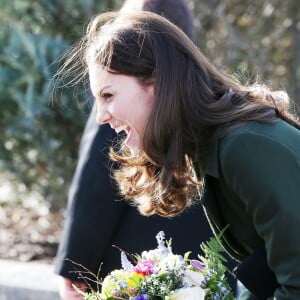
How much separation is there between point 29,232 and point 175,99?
5.17m

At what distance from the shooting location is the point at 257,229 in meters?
2.22

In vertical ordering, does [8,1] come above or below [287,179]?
below

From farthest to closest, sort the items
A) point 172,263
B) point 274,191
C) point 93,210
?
point 93,210, point 172,263, point 274,191

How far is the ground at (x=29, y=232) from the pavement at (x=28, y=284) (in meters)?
1.48

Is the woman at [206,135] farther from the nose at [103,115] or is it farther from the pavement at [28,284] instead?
the pavement at [28,284]

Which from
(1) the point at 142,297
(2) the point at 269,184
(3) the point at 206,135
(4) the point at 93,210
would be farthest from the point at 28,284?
(2) the point at 269,184

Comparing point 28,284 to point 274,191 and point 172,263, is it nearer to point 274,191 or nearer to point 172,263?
point 172,263

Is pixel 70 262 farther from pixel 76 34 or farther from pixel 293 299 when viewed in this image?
pixel 76 34

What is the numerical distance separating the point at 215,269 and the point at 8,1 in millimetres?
4175

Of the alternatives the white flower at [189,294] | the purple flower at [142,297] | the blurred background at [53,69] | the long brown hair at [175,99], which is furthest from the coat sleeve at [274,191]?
the blurred background at [53,69]

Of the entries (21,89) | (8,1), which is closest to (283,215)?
(21,89)

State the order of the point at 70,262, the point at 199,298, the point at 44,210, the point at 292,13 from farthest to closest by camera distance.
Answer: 1. the point at 44,210
2. the point at 292,13
3. the point at 70,262
4. the point at 199,298

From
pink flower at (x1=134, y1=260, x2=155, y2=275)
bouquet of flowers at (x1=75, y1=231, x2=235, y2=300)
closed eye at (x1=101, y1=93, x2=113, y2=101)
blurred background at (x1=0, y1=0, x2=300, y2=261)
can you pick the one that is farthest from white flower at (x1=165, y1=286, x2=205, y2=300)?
blurred background at (x1=0, y1=0, x2=300, y2=261)

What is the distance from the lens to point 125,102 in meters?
2.36
